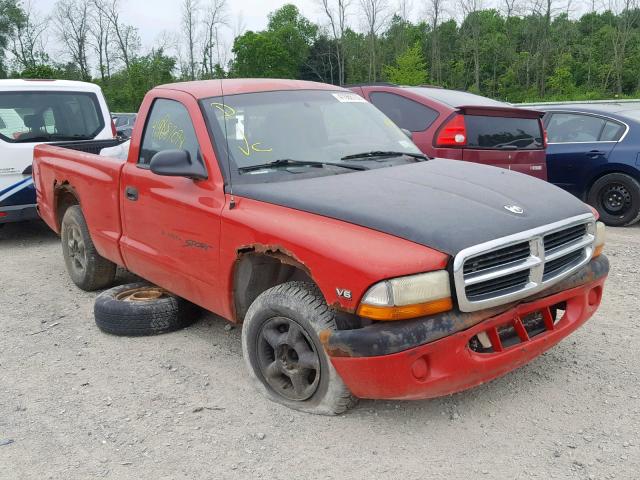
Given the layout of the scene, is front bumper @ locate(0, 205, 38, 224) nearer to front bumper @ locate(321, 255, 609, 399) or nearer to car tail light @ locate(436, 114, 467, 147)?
car tail light @ locate(436, 114, 467, 147)

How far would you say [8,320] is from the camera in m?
4.96

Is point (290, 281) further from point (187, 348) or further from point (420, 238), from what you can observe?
point (187, 348)

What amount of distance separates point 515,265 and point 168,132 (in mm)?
2490

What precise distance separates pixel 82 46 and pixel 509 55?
3417 cm

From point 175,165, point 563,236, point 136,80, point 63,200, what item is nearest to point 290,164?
point 175,165

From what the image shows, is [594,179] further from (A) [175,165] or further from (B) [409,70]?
(B) [409,70]

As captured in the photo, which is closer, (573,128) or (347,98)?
(347,98)

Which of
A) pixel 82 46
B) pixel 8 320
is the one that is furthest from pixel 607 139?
pixel 82 46

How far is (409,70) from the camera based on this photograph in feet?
133

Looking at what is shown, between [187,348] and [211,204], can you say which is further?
[187,348]

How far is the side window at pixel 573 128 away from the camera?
8.20 m

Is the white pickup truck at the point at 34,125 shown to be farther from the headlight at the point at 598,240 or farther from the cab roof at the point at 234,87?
the headlight at the point at 598,240

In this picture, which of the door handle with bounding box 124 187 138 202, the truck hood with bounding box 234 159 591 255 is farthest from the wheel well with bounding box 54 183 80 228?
the truck hood with bounding box 234 159 591 255

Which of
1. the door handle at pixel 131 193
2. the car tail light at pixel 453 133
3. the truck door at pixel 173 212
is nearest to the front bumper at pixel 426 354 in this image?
the truck door at pixel 173 212
